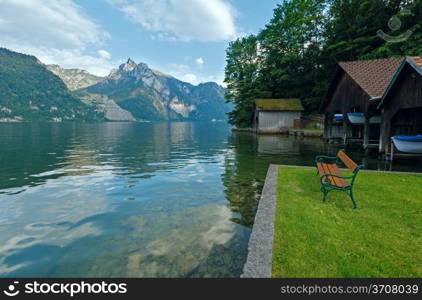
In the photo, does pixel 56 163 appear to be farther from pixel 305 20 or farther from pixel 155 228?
pixel 305 20

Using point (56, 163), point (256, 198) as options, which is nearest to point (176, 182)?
point (256, 198)

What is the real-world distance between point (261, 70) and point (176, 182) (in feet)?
168

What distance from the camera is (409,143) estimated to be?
47.9 ft

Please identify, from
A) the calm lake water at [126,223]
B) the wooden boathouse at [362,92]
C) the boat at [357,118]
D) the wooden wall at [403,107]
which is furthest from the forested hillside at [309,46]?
the calm lake water at [126,223]

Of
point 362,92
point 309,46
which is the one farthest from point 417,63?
point 309,46

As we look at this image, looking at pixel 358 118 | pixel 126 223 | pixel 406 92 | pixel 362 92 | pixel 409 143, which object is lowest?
pixel 126 223

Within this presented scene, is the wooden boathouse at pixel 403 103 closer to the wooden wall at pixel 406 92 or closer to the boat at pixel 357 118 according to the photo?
the wooden wall at pixel 406 92

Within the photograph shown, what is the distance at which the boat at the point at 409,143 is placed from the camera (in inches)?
565

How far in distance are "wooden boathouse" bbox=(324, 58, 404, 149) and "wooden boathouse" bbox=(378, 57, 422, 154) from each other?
3.06ft

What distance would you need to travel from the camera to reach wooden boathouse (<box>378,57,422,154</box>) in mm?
13452

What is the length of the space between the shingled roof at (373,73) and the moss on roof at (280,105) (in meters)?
21.9

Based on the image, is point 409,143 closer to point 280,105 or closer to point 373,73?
point 373,73

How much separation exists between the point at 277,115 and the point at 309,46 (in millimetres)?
19382

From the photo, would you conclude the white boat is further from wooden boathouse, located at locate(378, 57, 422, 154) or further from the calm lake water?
the calm lake water
